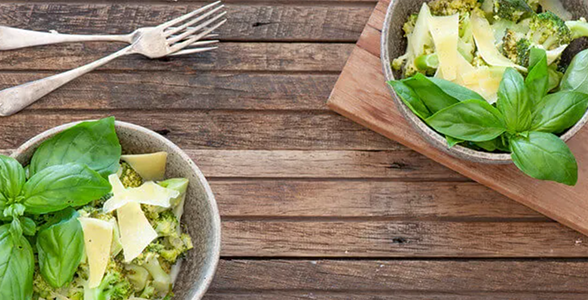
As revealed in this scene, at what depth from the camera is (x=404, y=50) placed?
175 cm

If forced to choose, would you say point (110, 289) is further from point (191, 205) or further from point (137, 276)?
point (191, 205)

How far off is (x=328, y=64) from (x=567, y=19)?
555 millimetres

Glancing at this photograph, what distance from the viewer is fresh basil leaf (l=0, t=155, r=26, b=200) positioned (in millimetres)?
1418

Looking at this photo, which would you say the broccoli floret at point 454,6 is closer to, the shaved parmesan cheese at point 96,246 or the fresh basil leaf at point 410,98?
the fresh basil leaf at point 410,98

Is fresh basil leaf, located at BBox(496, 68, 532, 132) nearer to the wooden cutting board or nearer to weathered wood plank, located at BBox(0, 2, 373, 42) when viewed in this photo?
the wooden cutting board

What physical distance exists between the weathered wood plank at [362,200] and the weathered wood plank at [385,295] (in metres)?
0.18

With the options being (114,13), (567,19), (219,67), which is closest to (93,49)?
(114,13)

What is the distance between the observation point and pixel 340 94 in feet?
5.92

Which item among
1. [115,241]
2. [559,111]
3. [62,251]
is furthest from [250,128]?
[559,111]

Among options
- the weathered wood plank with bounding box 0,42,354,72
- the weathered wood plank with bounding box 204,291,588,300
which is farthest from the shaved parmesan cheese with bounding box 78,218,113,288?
the weathered wood plank with bounding box 0,42,354,72

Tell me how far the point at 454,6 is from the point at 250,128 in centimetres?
54

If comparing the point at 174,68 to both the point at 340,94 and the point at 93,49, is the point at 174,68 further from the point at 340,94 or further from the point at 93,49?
the point at 340,94

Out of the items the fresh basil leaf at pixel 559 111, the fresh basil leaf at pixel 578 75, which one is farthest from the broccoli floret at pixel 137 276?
the fresh basil leaf at pixel 578 75

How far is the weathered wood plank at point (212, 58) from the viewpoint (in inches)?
72.1
